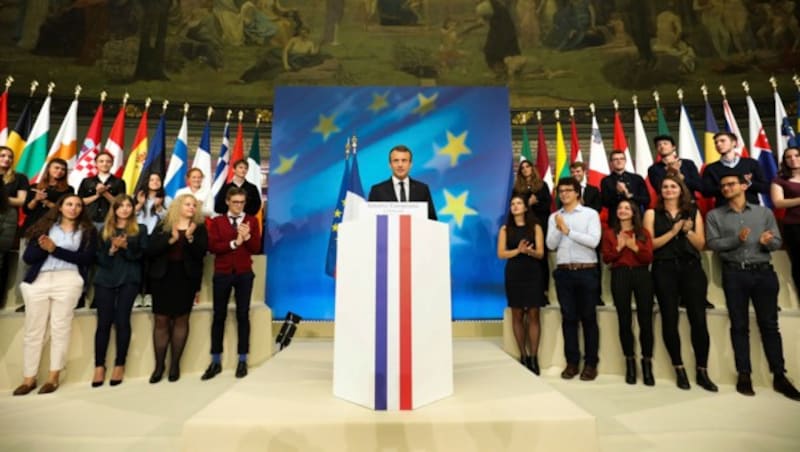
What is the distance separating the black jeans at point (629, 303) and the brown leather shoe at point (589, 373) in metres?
0.29

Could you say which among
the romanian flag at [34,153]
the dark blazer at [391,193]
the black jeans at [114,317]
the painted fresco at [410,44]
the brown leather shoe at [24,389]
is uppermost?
the painted fresco at [410,44]

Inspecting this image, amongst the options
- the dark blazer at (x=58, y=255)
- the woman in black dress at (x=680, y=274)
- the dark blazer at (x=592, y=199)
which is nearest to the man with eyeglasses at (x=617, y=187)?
the dark blazer at (x=592, y=199)

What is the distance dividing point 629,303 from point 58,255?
15.1 ft

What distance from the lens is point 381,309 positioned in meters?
1.90

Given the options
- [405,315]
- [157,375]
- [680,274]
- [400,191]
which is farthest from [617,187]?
[157,375]

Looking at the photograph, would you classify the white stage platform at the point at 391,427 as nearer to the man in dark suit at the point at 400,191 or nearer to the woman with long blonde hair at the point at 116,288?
the man in dark suit at the point at 400,191

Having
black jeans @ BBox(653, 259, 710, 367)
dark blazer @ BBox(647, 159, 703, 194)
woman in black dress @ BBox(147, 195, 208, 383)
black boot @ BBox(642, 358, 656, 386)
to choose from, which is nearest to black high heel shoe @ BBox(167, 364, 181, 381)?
woman in black dress @ BBox(147, 195, 208, 383)

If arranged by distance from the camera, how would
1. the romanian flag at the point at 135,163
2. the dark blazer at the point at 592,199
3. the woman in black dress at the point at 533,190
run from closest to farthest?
the woman in black dress at the point at 533,190, the dark blazer at the point at 592,199, the romanian flag at the point at 135,163

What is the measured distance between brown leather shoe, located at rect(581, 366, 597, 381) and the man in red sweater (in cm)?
289

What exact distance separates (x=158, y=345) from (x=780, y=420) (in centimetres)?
449

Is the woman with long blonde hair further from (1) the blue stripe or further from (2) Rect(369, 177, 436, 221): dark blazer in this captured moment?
(1) the blue stripe

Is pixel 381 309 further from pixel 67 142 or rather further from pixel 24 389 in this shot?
pixel 67 142

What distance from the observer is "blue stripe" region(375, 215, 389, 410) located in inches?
73.8

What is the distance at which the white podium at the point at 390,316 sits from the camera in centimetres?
188
